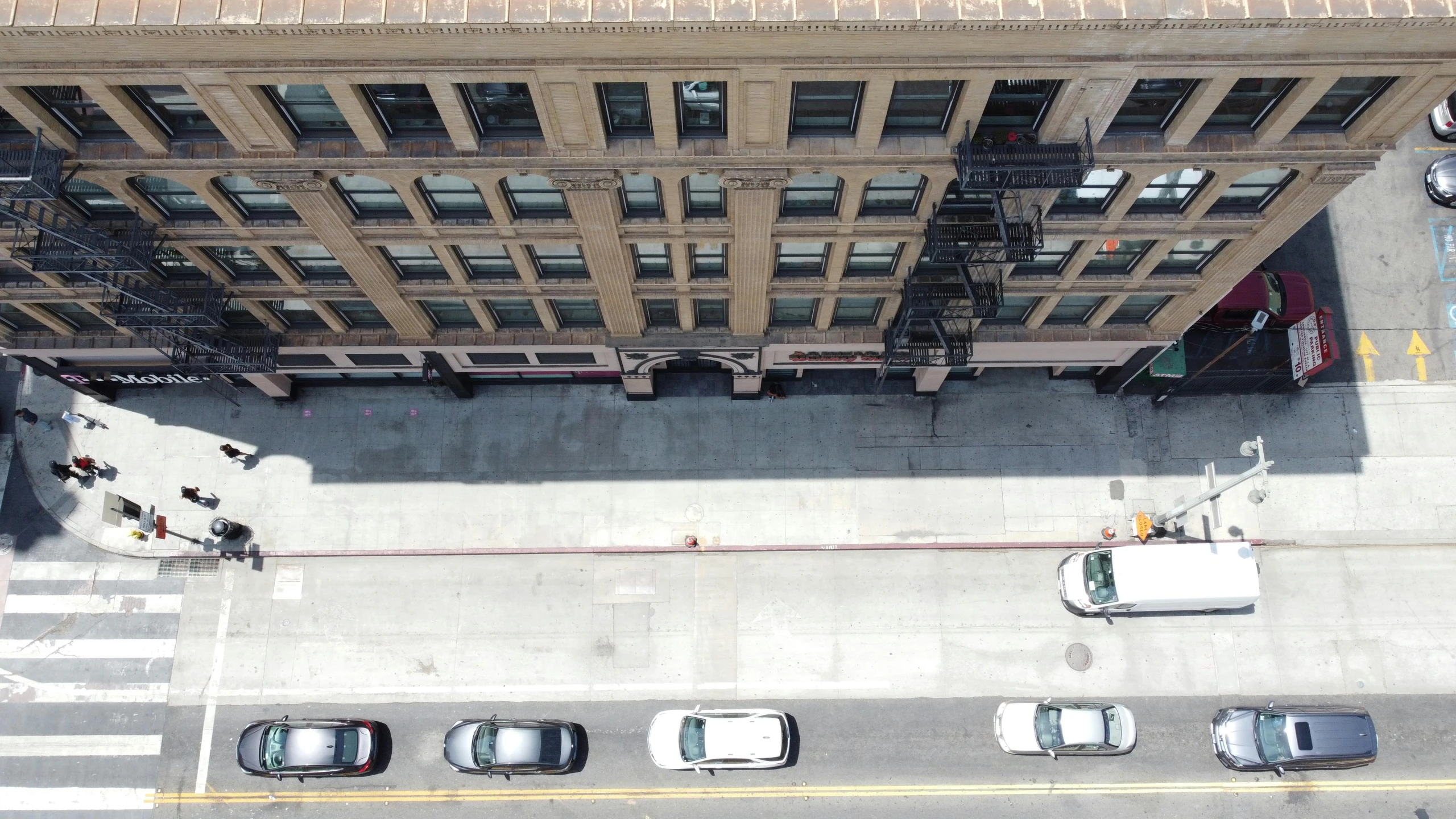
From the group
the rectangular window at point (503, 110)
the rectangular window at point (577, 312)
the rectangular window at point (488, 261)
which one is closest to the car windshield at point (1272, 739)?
the rectangular window at point (577, 312)

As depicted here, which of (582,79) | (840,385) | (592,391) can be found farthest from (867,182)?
(592,391)

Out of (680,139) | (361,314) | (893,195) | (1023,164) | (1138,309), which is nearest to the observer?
(1023,164)

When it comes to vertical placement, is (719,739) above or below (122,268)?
below

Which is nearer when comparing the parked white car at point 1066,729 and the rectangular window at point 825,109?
the rectangular window at point 825,109

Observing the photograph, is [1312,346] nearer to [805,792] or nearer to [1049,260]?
[1049,260]

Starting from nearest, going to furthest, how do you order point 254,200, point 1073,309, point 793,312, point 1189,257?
point 254,200 → point 1189,257 → point 793,312 → point 1073,309

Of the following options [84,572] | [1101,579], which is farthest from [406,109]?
[1101,579]

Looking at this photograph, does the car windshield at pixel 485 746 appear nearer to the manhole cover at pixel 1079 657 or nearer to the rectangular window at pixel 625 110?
the manhole cover at pixel 1079 657
